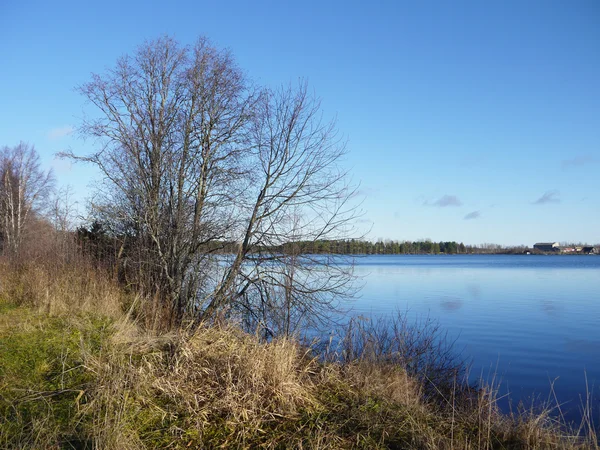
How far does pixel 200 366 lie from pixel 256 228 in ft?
21.4

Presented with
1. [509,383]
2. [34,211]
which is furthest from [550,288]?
[34,211]

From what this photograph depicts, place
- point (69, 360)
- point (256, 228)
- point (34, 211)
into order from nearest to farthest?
point (69, 360) < point (256, 228) < point (34, 211)

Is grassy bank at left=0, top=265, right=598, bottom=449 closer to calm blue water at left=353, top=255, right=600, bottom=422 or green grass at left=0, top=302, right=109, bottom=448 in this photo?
green grass at left=0, top=302, right=109, bottom=448

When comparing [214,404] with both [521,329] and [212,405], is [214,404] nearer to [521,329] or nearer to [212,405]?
[212,405]

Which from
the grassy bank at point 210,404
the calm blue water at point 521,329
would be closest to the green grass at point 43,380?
the grassy bank at point 210,404

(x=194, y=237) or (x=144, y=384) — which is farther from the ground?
(x=194, y=237)

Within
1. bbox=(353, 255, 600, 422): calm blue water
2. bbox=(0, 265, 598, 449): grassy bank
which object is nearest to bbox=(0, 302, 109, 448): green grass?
bbox=(0, 265, 598, 449): grassy bank

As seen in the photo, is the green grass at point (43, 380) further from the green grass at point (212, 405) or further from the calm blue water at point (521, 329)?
the calm blue water at point (521, 329)

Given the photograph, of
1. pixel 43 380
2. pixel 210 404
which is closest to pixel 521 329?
pixel 210 404

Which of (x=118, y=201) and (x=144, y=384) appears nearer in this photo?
(x=144, y=384)

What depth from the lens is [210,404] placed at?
4969 millimetres

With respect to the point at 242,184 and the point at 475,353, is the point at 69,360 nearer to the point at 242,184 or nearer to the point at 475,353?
the point at 242,184

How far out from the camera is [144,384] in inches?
203

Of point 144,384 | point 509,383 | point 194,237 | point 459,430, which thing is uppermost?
point 194,237
